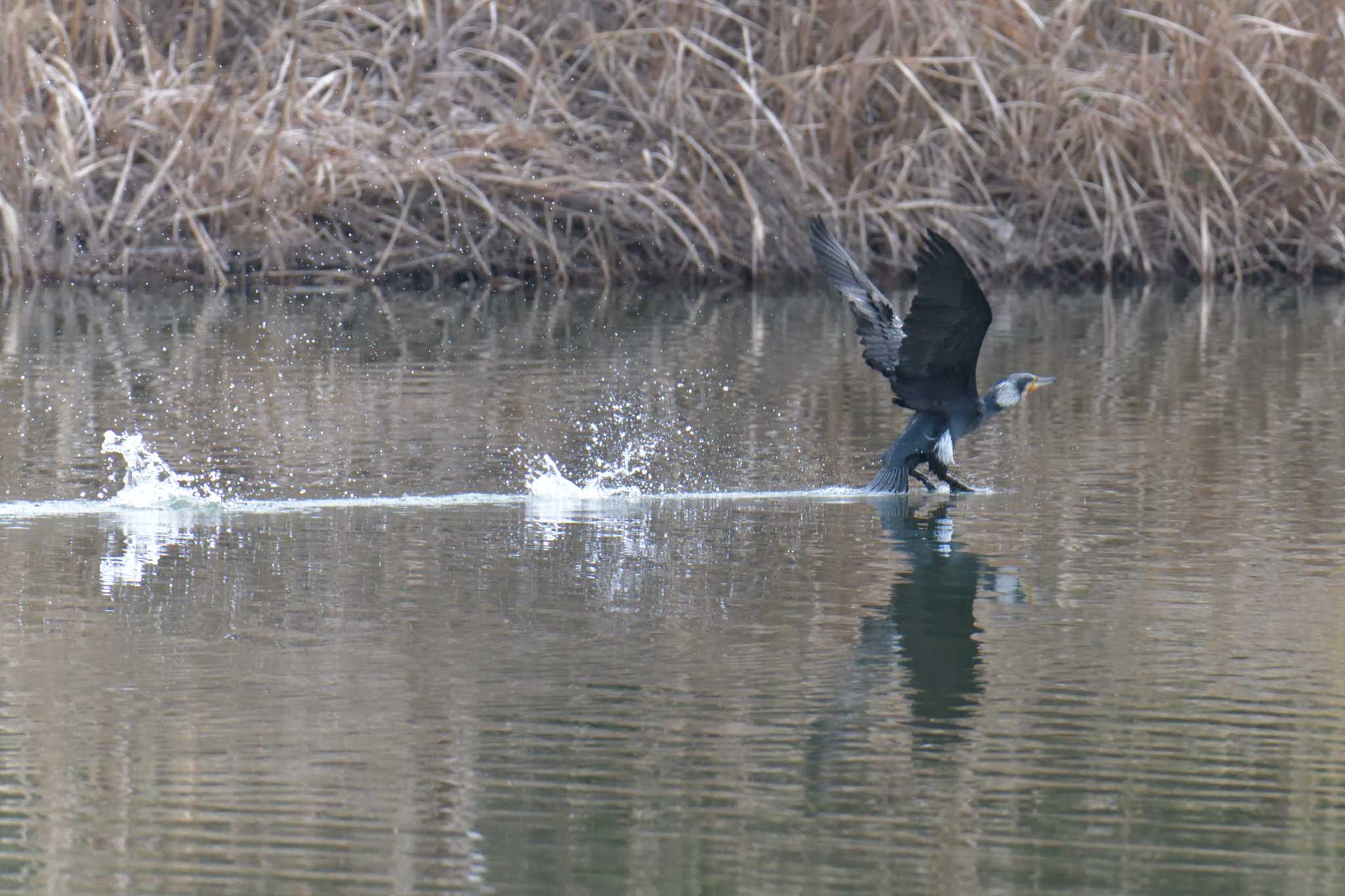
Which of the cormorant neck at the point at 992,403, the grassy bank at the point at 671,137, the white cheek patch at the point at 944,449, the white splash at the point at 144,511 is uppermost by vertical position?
the grassy bank at the point at 671,137

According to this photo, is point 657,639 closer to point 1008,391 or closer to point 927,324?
point 927,324

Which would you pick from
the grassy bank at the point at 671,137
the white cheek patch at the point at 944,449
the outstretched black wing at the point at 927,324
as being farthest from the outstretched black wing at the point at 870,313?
the grassy bank at the point at 671,137

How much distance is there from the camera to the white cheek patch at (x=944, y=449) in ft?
27.3

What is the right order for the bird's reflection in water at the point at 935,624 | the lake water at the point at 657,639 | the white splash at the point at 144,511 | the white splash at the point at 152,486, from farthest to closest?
the white splash at the point at 152,486, the white splash at the point at 144,511, the bird's reflection in water at the point at 935,624, the lake water at the point at 657,639

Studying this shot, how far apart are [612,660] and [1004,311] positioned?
425 inches

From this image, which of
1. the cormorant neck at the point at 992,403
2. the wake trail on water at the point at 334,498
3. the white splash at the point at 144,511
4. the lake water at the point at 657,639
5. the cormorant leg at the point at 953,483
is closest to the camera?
the lake water at the point at 657,639

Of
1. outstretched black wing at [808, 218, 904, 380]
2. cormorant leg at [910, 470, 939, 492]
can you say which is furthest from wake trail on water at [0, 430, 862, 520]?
outstretched black wing at [808, 218, 904, 380]

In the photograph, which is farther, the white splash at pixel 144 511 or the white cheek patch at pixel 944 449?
the white cheek patch at pixel 944 449

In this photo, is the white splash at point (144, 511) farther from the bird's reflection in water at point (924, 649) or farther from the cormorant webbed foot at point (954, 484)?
the cormorant webbed foot at point (954, 484)

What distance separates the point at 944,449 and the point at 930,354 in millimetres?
342

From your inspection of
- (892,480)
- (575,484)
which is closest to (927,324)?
(892,480)

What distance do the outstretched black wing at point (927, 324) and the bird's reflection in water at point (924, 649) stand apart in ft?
2.33

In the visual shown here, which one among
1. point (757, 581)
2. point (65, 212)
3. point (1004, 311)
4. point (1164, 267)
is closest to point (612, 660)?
point (757, 581)

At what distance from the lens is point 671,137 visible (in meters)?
17.8
